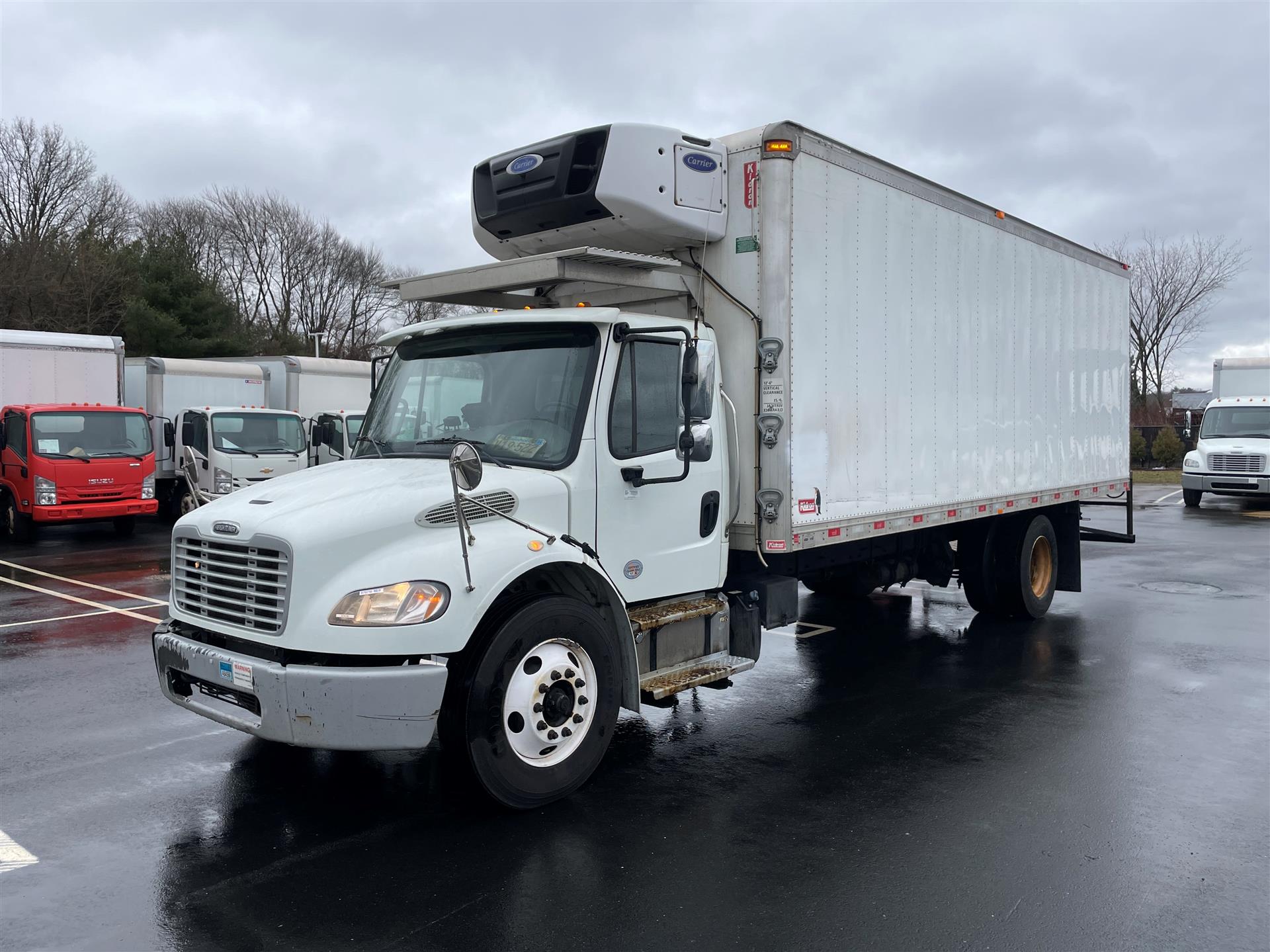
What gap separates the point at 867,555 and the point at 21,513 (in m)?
14.4

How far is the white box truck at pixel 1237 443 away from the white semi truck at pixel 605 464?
61.3 ft

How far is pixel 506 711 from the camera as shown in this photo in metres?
4.94

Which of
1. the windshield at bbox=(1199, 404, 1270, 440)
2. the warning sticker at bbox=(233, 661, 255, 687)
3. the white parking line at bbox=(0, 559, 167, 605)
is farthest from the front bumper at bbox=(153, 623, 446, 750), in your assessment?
the windshield at bbox=(1199, 404, 1270, 440)

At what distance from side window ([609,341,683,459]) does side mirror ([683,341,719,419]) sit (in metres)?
0.13

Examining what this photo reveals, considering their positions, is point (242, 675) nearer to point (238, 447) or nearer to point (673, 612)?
point (673, 612)

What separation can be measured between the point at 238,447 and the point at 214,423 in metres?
0.63

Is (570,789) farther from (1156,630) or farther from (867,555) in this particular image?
(1156,630)

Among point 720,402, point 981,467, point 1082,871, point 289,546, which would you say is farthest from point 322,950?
point 981,467

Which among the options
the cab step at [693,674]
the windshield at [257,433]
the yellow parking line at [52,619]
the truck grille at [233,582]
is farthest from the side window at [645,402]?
the windshield at [257,433]

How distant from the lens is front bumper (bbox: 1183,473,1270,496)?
77.1 feet

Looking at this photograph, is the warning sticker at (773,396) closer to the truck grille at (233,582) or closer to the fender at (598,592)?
the fender at (598,592)

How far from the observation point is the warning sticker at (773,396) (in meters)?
6.27

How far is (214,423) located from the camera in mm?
18891

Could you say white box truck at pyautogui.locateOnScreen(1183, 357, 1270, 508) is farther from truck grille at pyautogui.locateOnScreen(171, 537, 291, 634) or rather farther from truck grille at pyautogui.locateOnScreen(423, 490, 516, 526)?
truck grille at pyautogui.locateOnScreen(171, 537, 291, 634)
